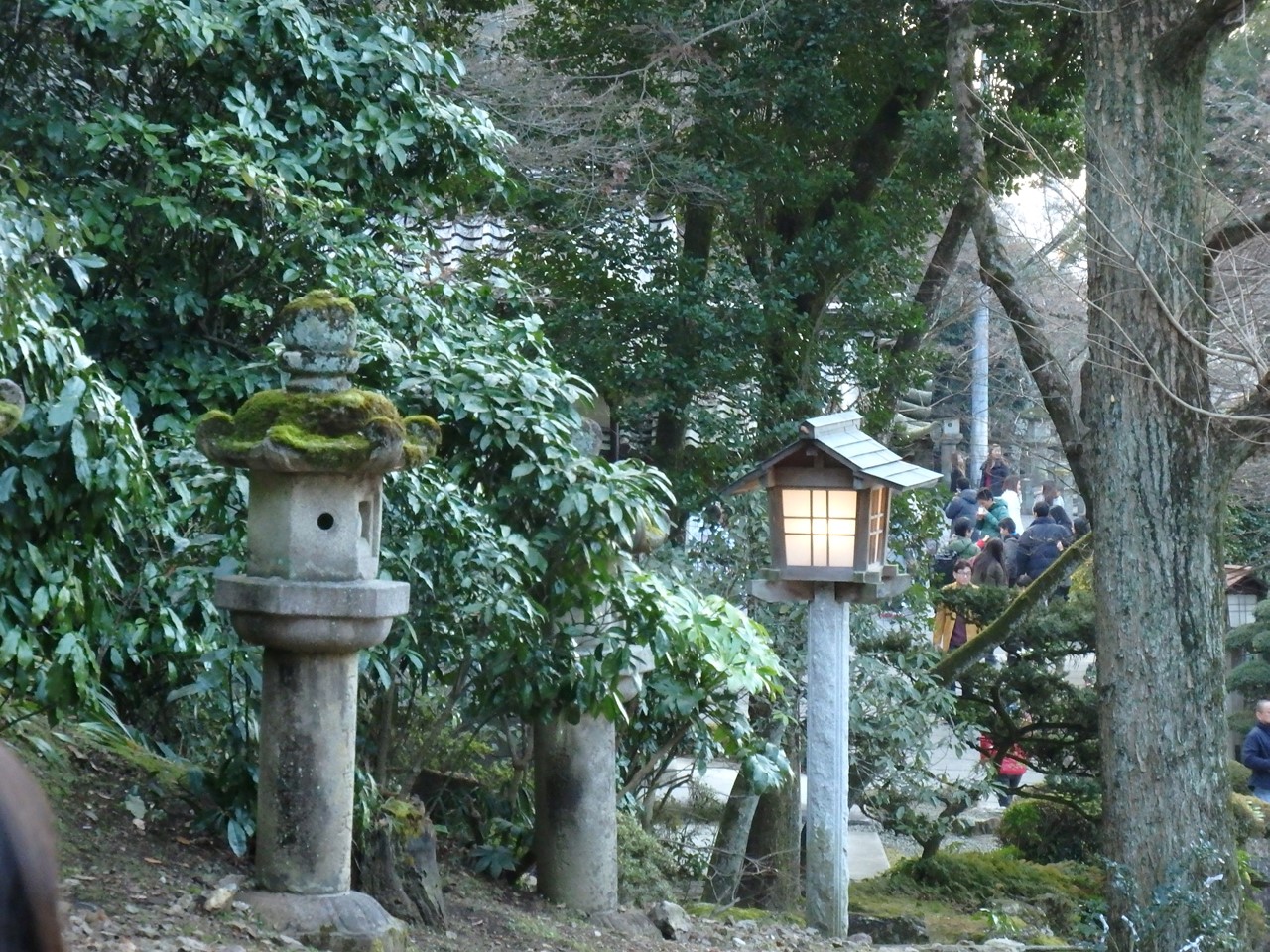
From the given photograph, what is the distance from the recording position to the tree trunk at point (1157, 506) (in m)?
9.30

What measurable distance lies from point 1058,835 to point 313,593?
10015mm

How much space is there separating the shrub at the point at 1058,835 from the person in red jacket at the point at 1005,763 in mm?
357

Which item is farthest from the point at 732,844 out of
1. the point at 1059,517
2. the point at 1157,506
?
the point at 1059,517

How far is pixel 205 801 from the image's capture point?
18.9 ft

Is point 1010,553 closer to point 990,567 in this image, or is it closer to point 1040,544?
point 1040,544

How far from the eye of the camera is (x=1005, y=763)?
45.0ft

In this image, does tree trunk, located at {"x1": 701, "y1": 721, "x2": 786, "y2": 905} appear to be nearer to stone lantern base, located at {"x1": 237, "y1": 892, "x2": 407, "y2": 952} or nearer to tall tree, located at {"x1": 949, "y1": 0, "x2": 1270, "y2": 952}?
tall tree, located at {"x1": 949, "y1": 0, "x2": 1270, "y2": 952}

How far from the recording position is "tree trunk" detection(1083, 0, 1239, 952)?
9297mm

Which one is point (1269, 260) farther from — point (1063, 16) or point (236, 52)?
point (236, 52)

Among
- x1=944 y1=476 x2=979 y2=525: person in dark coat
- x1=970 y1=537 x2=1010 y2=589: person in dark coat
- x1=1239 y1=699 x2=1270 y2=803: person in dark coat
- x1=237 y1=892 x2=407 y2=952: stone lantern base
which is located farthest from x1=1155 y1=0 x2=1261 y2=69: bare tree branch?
x1=944 y1=476 x2=979 y2=525: person in dark coat

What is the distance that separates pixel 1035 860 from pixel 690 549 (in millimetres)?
4819

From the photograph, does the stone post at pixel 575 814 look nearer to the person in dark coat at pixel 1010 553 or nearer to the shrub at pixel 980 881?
the shrub at pixel 980 881

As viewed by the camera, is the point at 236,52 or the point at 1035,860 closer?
the point at 236,52

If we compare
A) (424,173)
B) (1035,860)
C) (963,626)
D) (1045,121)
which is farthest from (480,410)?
(963,626)
